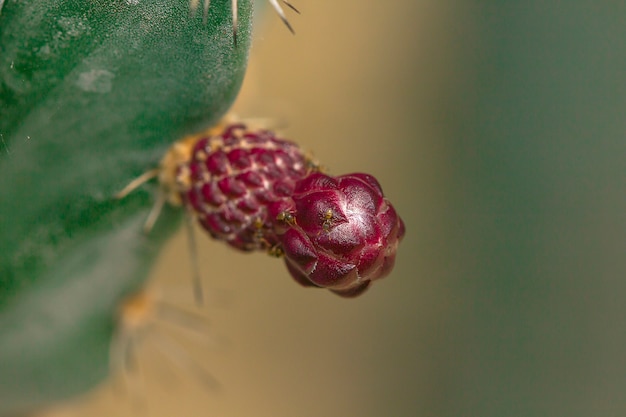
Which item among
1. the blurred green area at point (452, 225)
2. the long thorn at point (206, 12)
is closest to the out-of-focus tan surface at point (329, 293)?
the blurred green area at point (452, 225)

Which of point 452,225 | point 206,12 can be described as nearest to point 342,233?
point 206,12

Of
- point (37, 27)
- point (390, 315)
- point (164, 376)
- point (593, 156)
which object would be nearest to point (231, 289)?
point (164, 376)

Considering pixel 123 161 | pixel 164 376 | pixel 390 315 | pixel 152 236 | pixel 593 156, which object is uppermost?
pixel 123 161

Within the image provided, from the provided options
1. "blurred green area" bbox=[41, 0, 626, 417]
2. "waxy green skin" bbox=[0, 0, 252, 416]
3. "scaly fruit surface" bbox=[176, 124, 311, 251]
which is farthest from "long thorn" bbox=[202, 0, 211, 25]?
"blurred green area" bbox=[41, 0, 626, 417]

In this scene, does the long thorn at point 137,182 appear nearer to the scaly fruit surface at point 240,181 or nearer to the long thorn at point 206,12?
the scaly fruit surface at point 240,181

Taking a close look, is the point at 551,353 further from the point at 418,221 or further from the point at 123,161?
the point at 123,161

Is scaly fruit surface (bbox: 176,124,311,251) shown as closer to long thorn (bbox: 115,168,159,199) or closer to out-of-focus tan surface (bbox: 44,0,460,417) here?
long thorn (bbox: 115,168,159,199)

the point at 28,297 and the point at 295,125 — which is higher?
the point at 28,297
